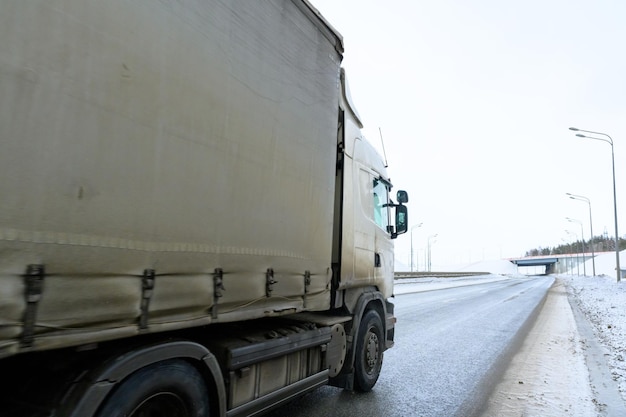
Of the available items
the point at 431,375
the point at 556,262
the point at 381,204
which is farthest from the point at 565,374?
the point at 556,262

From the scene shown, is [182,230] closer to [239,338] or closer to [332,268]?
[239,338]

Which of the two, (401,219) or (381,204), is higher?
(381,204)

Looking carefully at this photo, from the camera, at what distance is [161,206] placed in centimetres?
239

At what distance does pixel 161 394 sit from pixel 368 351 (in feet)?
10.8

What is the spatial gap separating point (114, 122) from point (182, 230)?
2.33ft

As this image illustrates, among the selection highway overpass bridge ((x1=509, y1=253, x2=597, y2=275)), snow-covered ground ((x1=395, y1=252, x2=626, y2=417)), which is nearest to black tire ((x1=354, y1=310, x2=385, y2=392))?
snow-covered ground ((x1=395, y1=252, x2=626, y2=417))

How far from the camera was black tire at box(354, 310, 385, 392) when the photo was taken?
5.02 meters

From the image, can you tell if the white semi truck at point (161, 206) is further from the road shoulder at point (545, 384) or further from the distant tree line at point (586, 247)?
the distant tree line at point (586, 247)

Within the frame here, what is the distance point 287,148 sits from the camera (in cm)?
360

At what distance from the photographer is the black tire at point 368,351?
5020 millimetres

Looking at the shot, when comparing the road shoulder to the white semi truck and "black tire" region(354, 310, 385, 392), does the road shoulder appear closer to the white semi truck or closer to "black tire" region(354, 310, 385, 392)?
"black tire" region(354, 310, 385, 392)

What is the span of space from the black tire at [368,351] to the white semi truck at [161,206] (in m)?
0.98

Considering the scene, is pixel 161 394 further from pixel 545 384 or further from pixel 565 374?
pixel 565 374

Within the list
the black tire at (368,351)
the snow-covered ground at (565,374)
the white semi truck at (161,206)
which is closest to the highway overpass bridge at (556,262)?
the snow-covered ground at (565,374)
